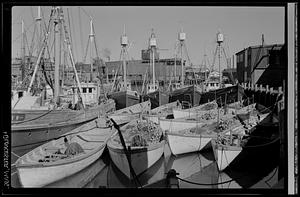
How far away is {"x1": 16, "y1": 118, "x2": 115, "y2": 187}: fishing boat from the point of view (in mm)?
3241

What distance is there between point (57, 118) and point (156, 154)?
1698 mm

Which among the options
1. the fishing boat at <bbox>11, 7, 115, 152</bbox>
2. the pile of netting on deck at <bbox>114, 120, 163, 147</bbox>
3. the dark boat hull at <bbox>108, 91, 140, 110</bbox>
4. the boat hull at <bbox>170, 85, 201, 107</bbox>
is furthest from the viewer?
the boat hull at <bbox>170, 85, 201, 107</bbox>

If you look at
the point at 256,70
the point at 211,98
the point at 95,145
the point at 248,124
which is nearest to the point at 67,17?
the point at 95,145

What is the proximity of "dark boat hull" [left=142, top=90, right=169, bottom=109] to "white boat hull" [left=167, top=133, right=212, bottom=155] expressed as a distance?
3.09 feet

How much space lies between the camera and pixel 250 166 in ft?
15.9

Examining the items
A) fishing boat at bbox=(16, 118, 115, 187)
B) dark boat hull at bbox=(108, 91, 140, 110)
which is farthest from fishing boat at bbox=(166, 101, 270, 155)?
fishing boat at bbox=(16, 118, 115, 187)

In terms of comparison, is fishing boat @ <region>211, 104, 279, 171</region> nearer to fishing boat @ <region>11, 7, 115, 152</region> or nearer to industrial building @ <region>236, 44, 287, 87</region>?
industrial building @ <region>236, 44, 287, 87</region>

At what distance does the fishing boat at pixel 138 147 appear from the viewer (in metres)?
3.85

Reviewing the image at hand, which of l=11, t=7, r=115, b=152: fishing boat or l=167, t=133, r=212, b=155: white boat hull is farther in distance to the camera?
l=167, t=133, r=212, b=155: white boat hull

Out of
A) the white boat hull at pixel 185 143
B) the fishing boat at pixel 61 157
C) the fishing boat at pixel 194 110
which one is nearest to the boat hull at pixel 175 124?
the fishing boat at pixel 194 110

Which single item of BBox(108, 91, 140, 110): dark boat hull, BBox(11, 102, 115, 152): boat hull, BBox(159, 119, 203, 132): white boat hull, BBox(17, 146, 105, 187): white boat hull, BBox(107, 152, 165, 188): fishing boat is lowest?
BBox(107, 152, 165, 188): fishing boat

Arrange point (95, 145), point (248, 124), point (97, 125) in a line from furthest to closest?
point (248, 124) < point (97, 125) < point (95, 145)

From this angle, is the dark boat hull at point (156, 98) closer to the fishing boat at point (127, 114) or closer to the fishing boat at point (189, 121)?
the fishing boat at point (189, 121)
